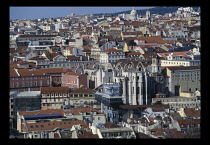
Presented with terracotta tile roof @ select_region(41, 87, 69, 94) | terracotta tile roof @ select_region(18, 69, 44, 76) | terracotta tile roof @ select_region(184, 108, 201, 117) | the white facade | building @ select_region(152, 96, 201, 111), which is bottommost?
terracotta tile roof @ select_region(184, 108, 201, 117)

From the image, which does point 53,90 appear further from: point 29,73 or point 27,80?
point 29,73

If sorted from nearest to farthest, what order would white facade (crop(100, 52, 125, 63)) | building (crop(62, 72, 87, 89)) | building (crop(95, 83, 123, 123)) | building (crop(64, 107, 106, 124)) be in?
building (crop(64, 107, 106, 124)) < building (crop(95, 83, 123, 123)) < building (crop(62, 72, 87, 89)) < white facade (crop(100, 52, 125, 63))

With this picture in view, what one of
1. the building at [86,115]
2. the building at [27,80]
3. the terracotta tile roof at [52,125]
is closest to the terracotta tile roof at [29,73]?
the building at [27,80]

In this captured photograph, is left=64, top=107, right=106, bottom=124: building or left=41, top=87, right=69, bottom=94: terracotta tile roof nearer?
left=64, top=107, right=106, bottom=124: building

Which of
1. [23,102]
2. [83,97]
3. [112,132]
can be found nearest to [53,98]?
[83,97]

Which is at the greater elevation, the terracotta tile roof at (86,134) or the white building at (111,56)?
the white building at (111,56)

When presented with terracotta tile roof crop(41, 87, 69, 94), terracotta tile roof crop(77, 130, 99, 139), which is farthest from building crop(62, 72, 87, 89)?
terracotta tile roof crop(77, 130, 99, 139)

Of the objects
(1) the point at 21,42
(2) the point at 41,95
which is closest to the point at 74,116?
(2) the point at 41,95

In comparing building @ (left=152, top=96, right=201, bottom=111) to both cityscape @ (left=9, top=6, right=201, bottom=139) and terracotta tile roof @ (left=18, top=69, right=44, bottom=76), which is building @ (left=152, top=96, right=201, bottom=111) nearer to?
cityscape @ (left=9, top=6, right=201, bottom=139)

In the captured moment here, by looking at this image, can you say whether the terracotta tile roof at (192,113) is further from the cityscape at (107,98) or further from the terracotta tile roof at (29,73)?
the terracotta tile roof at (29,73)

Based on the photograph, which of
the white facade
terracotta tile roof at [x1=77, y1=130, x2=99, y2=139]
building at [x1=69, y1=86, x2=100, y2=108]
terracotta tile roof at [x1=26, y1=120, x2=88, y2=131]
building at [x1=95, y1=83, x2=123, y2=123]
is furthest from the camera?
the white facade
